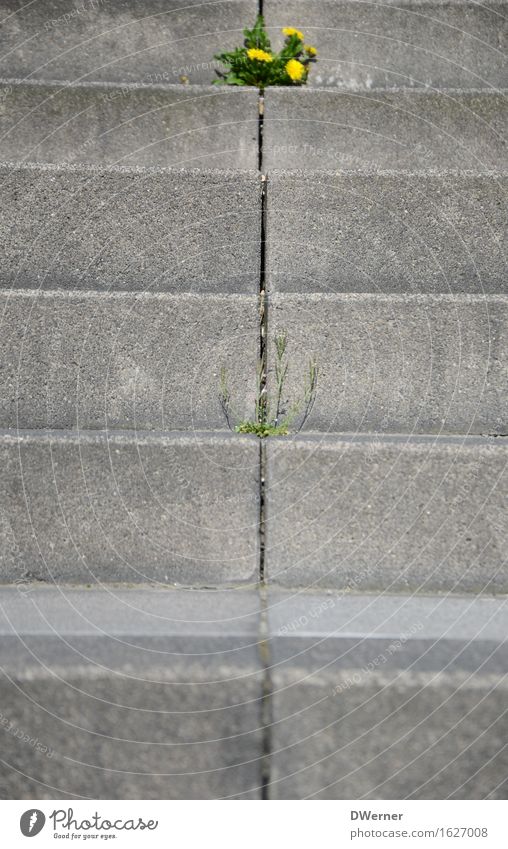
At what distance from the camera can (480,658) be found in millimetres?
1385

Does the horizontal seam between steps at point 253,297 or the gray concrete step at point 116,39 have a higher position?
the gray concrete step at point 116,39

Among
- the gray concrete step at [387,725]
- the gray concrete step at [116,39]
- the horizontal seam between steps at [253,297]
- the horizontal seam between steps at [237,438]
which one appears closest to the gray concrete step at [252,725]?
the gray concrete step at [387,725]

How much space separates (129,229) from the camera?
215 centimetres

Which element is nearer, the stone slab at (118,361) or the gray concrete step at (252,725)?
the gray concrete step at (252,725)

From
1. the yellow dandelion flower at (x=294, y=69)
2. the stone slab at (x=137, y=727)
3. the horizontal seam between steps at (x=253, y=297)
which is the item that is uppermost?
the yellow dandelion flower at (x=294, y=69)

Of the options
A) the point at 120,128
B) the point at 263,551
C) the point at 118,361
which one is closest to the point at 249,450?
the point at 263,551

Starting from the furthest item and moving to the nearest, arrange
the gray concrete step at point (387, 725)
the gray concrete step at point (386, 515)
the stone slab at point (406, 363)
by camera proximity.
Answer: the stone slab at point (406, 363) → the gray concrete step at point (386, 515) → the gray concrete step at point (387, 725)

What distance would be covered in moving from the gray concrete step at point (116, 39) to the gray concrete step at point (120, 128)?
0.37 metres

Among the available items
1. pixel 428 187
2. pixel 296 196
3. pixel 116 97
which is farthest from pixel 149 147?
pixel 428 187

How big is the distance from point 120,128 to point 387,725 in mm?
1907

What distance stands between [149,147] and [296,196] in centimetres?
58

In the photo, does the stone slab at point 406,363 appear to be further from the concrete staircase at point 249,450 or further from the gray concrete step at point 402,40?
the gray concrete step at point 402,40

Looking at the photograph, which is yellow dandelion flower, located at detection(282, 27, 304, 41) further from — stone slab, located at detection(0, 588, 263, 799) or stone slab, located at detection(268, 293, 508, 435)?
stone slab, located at detection(0, 588, 263, 799)

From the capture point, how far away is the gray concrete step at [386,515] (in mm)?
1704
